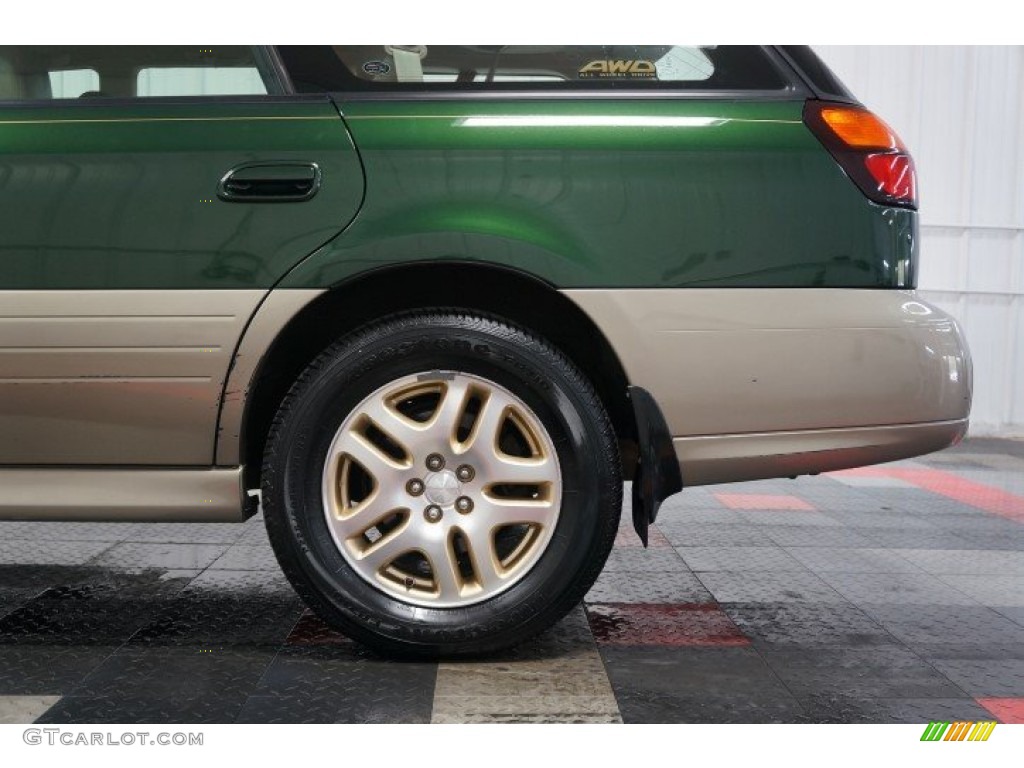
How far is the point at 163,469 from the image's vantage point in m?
3.00

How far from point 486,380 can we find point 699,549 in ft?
6.80

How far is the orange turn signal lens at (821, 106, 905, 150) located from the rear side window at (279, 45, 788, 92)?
15 centimetres

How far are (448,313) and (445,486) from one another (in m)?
0.43

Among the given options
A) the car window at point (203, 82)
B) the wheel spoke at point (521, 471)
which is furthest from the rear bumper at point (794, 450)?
the car window at point (203, 82)

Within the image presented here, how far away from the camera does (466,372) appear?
300 centimetres

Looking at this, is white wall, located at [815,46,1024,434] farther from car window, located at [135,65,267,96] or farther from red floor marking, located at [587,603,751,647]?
car window, located at [135,65,267,96]

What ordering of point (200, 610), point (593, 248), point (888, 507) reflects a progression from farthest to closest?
point (888, 507) < point (200, 610) < point (593, 248)

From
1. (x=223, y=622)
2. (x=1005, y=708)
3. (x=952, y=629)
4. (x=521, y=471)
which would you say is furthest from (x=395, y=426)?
(x=952, y=629)

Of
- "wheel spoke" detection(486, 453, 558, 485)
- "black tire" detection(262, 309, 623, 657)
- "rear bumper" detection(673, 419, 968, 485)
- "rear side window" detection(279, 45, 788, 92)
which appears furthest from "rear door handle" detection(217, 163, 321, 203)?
"rear bumper" detection(673, 419, 968, 485)

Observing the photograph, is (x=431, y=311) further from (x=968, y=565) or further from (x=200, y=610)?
(x=968, y=565)

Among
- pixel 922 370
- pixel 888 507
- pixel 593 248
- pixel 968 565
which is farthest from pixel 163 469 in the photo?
pixel 888 507

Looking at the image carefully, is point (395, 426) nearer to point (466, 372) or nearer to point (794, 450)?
point (466, 372)

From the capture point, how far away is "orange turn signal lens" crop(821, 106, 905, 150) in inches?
118
